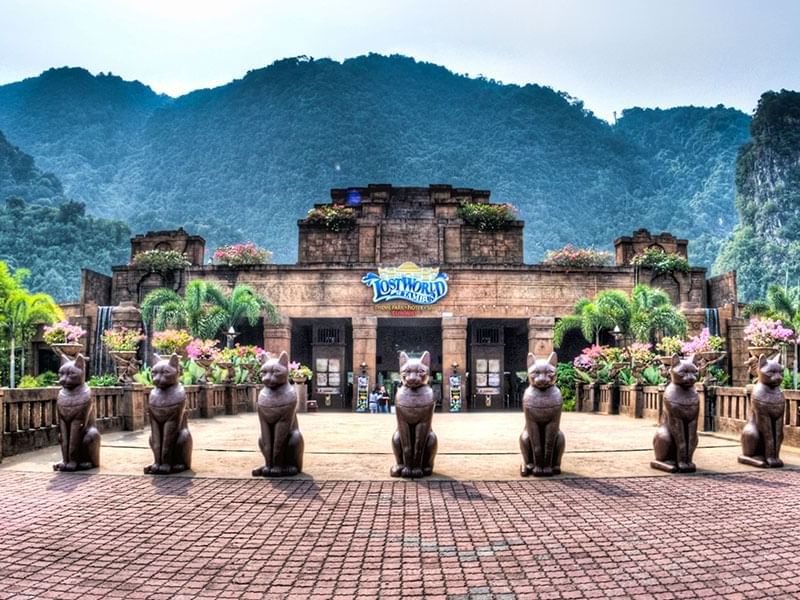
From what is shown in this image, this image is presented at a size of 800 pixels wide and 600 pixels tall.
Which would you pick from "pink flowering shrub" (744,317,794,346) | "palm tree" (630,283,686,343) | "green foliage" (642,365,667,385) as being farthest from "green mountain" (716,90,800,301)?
"pink flowering shrub" (744,317,794,346)

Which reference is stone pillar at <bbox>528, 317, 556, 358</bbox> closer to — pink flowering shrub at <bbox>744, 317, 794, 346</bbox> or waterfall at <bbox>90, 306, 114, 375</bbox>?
pink flowering shrub at <bbox>744, 317, 794, 346</bbox>

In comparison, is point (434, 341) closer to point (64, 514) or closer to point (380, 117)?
point (64, 514)

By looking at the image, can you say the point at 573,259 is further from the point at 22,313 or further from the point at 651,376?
the point at 22,313

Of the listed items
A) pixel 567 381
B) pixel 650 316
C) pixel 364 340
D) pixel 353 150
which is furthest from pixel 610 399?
pixel 353 150

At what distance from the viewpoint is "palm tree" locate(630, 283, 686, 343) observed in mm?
21938

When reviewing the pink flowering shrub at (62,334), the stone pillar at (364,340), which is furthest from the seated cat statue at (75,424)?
the stone pillar at (364,340)

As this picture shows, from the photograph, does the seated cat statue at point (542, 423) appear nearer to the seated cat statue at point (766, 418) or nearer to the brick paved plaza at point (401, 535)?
the brick paved plaza at point (401, 535)

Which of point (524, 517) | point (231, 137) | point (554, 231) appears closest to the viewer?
point (524, 517)

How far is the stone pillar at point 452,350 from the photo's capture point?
2784cm

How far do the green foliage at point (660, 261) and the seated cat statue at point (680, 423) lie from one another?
77.6 feet

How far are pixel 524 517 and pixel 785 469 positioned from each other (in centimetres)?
414

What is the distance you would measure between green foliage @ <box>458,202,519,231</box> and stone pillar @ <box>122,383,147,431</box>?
22549 mm

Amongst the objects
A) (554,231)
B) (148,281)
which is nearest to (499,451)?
(148,281)

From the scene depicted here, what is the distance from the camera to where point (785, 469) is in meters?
7.86
